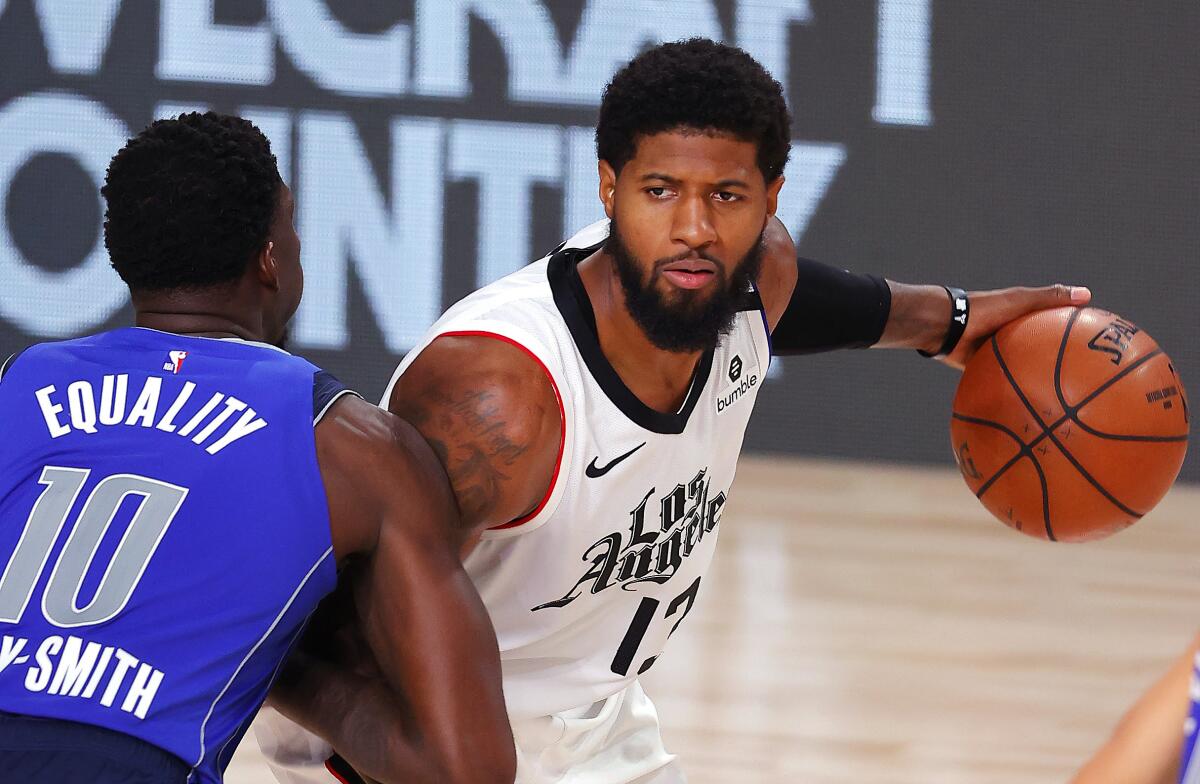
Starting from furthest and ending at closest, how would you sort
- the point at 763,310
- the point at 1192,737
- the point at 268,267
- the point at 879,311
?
1. the point at 879,311
2. the point at 763,310
3. the point at 268,267
4. the point at 1192,737

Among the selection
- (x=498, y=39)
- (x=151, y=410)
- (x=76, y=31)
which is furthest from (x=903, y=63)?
(x=151, y=410)

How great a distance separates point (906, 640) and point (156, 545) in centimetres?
337

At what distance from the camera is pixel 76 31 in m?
6.98

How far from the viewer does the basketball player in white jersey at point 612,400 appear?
212 cm

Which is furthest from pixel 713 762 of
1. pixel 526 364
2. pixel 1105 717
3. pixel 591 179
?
pixel 591 179

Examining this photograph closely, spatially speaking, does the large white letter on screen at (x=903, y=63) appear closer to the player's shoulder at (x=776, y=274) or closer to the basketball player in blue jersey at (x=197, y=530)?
the player's shoulder at (x=776, y=274)

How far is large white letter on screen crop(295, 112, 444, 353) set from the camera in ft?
22.8

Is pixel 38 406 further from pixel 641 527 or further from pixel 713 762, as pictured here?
pixel 713 762

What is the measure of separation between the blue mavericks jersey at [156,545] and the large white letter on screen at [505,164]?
5170mm

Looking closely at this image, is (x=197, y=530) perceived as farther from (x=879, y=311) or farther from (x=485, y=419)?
(x=879, y=311)

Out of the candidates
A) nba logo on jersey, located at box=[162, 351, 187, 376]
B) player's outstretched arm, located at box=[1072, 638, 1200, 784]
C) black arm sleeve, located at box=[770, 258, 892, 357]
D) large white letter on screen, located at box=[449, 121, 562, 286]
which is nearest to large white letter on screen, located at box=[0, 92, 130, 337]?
large white letter on screen, located at box=[449, 121, 562, 286]

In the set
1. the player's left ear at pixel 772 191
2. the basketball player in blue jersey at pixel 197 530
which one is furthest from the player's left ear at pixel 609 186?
the basketball player in blue jersey at pixel 197 530

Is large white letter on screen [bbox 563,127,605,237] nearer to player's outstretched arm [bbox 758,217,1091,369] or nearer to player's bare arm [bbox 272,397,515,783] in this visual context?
player's outstretched arm [bbox 758,217,1091,369]

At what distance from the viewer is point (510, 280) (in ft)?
7.70
